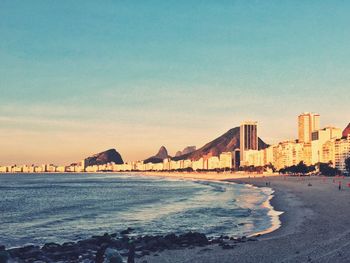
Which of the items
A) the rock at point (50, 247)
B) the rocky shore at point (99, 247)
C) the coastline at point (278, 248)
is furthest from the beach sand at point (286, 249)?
the rock at point (50, 247)

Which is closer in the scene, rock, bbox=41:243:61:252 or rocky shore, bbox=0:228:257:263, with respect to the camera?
rocky shore, bbox=0:228:257:263

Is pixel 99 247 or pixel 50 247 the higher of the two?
pixel 99 247

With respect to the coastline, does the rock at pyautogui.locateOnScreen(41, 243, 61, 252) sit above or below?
below

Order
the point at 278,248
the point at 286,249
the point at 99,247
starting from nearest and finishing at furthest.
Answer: the point at 286,249
the point at 278,248
the point at 99,247

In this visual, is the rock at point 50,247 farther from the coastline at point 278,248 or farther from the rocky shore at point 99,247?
the coastline at point 278,248

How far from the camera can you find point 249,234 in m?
29.0

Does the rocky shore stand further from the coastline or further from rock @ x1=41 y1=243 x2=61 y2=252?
the coastline

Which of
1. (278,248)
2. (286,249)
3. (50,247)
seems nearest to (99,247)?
(50,247)

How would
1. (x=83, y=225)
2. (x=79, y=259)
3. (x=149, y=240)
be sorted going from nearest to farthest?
(x=79, y=259), (x=149, y=240), (x=83, y=225)

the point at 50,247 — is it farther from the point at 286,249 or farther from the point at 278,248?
the point at 286,249

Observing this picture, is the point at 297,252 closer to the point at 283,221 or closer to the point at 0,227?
the point at 283,221

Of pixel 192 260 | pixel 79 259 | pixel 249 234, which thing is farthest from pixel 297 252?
pixel 79 259

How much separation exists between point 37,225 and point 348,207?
99.8 ft

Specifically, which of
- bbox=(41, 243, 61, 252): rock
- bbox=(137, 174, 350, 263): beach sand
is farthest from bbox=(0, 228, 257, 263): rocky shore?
bbox=(137, 174, 350, 263): beach sand
